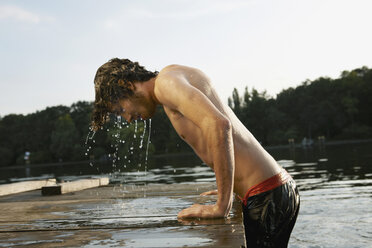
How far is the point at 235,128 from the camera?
99.0 inches

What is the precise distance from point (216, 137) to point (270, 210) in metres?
0.67

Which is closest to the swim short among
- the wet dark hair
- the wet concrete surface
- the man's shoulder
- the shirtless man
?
the shirtless man

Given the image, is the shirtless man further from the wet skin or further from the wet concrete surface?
the wet concrete surface

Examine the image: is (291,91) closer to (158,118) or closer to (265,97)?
(265,97)

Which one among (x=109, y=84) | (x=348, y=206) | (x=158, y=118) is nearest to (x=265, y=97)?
(x=158, y=118)

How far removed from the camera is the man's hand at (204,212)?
2469 millimetres

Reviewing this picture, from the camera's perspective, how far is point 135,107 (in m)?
2.80

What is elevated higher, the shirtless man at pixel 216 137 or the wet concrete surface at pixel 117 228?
the shirtless man at pixel 216 137

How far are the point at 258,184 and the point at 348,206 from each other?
667cm

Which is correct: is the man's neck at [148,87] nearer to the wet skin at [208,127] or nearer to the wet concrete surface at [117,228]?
the wet skin at [208,127]

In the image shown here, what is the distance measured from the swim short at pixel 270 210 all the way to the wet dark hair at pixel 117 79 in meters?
1.04

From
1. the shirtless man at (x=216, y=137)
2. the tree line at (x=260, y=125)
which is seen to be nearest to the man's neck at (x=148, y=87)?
the shirtless man at (x=216, y=137)

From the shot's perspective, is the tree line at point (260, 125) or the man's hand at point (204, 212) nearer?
the man's hand at point (204, 212)

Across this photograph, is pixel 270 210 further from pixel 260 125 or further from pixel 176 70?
pixel 260 125
